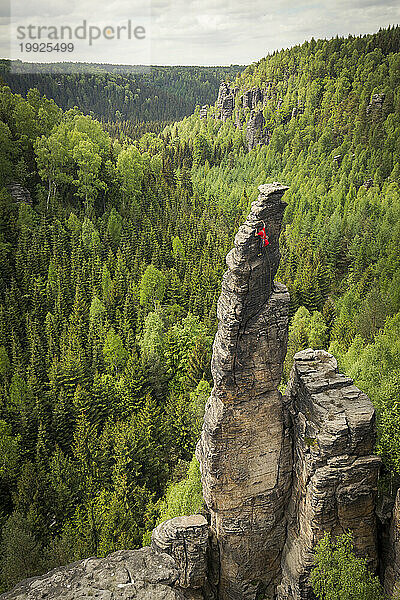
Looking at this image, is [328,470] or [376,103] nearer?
[328,470]

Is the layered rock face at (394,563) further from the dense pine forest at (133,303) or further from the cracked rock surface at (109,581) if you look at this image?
the cracked rock surface at (109,581)

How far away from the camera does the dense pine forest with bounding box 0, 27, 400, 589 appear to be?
36500 mm

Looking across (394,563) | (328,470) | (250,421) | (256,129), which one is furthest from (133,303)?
(256,129)

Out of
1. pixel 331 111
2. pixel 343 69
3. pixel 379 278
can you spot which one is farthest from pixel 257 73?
pixel 379 278

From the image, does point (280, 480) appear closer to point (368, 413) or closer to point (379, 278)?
point (368, 413)

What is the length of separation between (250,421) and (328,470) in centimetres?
423

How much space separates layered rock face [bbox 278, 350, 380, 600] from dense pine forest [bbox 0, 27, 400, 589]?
9.89ft

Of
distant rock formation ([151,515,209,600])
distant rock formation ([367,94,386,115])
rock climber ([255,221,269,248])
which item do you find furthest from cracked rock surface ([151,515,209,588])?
distant rock formation ([367,94,386,115])

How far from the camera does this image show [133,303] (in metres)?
58.2

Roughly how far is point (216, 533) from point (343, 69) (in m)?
127

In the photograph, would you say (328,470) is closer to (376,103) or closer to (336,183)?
(336,183)

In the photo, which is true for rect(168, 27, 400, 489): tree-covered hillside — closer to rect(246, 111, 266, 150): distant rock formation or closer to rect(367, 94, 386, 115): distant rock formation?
rect(367, 94, 386, 115): distant rock formation

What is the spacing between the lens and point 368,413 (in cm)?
2280

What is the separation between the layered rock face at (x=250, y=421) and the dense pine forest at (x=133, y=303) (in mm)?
5968
